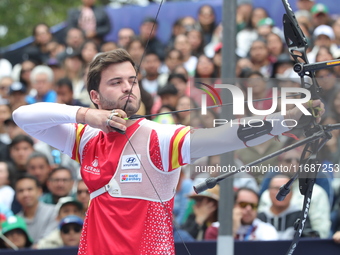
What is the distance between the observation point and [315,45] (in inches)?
289

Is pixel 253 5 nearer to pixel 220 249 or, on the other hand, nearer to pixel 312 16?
pixel 312 16

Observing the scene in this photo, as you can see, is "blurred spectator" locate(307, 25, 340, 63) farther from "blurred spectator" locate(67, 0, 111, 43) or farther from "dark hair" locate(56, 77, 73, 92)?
"blurred spectator" locate(67, 0, 111, 43)

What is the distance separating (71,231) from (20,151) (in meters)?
1.94

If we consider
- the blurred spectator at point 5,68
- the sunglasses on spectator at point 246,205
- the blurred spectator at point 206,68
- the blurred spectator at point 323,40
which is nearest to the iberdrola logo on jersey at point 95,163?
the sunglasses on spectator at point 246,205

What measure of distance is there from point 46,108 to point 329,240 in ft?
6.67

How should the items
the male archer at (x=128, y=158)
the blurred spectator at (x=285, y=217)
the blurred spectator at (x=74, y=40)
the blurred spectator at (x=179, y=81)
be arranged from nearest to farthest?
the male archer at (x=128, y=158), the blurred spectator at (x=285, y=217), the blurred spectator at (x=179, y=81), the blurred spectator at (x=74, y=40)

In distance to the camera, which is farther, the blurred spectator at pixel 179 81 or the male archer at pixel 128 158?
the blurred spectator at pixel 179 81

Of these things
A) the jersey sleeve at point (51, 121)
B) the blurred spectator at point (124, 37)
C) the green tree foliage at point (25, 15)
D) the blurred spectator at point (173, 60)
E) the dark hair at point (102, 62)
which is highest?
the green tree foliage at point (25, 15)

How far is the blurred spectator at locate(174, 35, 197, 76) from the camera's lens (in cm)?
835

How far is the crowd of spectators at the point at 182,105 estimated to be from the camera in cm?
354

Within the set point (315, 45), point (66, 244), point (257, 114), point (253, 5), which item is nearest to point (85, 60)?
point (253, 5)

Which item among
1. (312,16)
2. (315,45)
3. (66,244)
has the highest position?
(312,16)

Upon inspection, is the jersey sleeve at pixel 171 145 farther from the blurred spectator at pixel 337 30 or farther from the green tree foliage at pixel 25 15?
the green tree foliage at pixel 25 15

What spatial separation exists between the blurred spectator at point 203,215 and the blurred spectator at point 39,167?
1828mm
